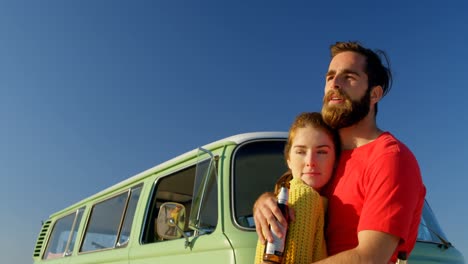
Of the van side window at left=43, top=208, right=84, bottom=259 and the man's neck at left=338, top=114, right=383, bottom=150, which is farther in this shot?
the van side window at left=43, top=208, right=84, bottom=259

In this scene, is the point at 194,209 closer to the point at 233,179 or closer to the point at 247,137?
the point at 233,179

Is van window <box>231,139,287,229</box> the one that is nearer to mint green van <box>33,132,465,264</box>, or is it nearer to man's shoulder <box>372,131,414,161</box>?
mint green van <box>33,132,465,264</box>

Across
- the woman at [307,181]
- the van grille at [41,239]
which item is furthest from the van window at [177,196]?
the van grille at [41,239]

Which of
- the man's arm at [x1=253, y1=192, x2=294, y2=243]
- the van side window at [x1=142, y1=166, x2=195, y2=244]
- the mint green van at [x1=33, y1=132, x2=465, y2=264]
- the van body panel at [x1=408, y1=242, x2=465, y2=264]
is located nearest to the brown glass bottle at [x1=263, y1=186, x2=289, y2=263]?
the man's arm at [x1=253, y1=192, x2=294, y2=243]

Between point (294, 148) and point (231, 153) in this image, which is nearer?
point (294, 148)

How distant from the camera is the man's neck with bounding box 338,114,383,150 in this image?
2.39 m

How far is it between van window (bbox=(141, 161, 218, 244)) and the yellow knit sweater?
4.70 feet

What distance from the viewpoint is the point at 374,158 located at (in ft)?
7.01

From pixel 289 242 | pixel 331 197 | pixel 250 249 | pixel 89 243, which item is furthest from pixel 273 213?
pixel 89 243

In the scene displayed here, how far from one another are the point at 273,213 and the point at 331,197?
354 millimetres

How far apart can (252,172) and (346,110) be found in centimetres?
141

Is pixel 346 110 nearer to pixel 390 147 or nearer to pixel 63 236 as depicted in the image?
pixel 390 147

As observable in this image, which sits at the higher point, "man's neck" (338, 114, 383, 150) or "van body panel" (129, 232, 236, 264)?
"man's neck" (338, 114, 383, 150)

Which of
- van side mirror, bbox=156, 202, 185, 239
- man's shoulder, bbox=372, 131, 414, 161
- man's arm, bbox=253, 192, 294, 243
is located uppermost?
man's shoulder, bbox=372, 131, 414, 161
